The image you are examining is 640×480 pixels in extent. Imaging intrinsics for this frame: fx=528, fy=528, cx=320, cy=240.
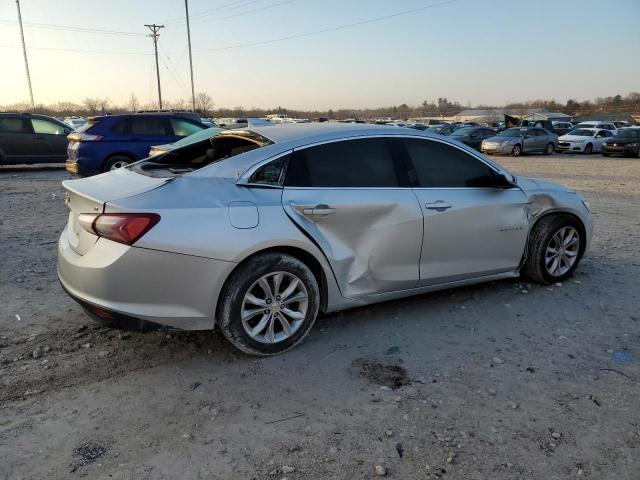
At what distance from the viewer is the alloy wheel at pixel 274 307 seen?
11.4 feet

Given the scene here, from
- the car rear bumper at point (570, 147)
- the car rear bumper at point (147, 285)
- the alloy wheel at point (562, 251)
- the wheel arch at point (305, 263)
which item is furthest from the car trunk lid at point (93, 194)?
the car rear bumper at point (570, 147)

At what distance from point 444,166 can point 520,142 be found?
76.2ft

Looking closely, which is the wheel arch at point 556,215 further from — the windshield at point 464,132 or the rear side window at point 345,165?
the windshield at point 464,132

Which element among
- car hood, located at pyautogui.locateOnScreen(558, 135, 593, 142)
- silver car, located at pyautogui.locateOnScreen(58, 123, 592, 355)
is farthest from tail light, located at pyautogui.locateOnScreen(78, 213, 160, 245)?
car hood, located at pyautogui.locateOnScreen(558, 135, 593, 142)

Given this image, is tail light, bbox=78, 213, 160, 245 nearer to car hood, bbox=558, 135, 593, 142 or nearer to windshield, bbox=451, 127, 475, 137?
windshield, bbox=451, 127, 475, 137

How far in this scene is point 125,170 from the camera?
423 cm

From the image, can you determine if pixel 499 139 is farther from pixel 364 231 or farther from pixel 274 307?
pixel 274 307

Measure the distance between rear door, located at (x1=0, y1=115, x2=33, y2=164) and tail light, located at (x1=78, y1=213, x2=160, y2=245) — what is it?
13.7m

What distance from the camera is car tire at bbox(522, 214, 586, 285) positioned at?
16.1 feet

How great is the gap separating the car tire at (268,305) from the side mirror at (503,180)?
1957 mm

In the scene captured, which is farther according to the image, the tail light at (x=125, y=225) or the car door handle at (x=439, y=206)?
the car door handle at (x=439, y=206)

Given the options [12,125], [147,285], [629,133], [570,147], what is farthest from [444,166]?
[570,147]

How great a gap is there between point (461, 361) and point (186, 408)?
1828 mm

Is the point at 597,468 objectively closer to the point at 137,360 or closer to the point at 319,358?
the point at 319,358
